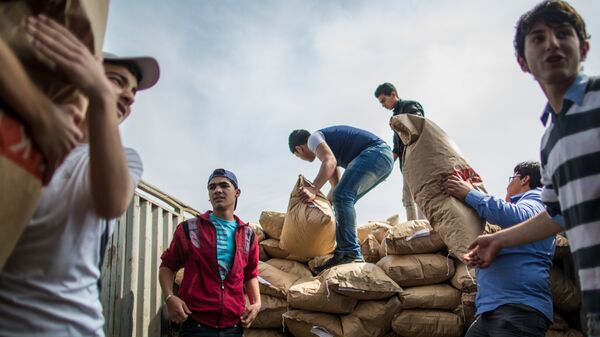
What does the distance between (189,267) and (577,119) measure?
223cm

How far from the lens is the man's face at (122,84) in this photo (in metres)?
1.16

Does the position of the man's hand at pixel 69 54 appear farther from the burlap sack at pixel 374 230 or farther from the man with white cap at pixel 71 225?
the burlap sack at pixel 374 230

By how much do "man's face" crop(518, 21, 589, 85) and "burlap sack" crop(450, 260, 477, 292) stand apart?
Result: 2.15 meters

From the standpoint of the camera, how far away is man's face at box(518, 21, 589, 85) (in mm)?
1355

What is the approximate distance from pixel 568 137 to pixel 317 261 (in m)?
Answer: 2.84

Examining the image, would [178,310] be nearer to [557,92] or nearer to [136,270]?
[136,270]

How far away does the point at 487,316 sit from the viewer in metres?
2.31

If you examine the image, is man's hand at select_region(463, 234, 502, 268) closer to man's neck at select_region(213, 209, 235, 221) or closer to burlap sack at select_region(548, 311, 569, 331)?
man's neck at select_region(213, 209, 235, 221)

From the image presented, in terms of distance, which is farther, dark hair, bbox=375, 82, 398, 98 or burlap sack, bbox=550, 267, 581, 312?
dark hair, bbox=375, 82, 398, 98

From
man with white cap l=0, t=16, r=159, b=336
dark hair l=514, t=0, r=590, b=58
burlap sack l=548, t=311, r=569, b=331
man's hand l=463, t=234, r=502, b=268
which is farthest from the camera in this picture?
burlap sack l=548, t=311, r=569, b=331

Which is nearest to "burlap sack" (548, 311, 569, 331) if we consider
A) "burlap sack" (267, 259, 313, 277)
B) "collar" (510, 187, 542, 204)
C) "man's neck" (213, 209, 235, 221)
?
"collar" (510, 187, 542, 204)

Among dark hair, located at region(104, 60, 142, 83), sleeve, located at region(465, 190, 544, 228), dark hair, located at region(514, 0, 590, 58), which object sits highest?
dark hair, located at region(514, 0, 590, 58)

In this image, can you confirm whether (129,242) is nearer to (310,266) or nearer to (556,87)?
(310,266)

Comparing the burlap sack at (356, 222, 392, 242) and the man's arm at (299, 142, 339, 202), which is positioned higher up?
the man's arm at (299, 142, 339, 202)
